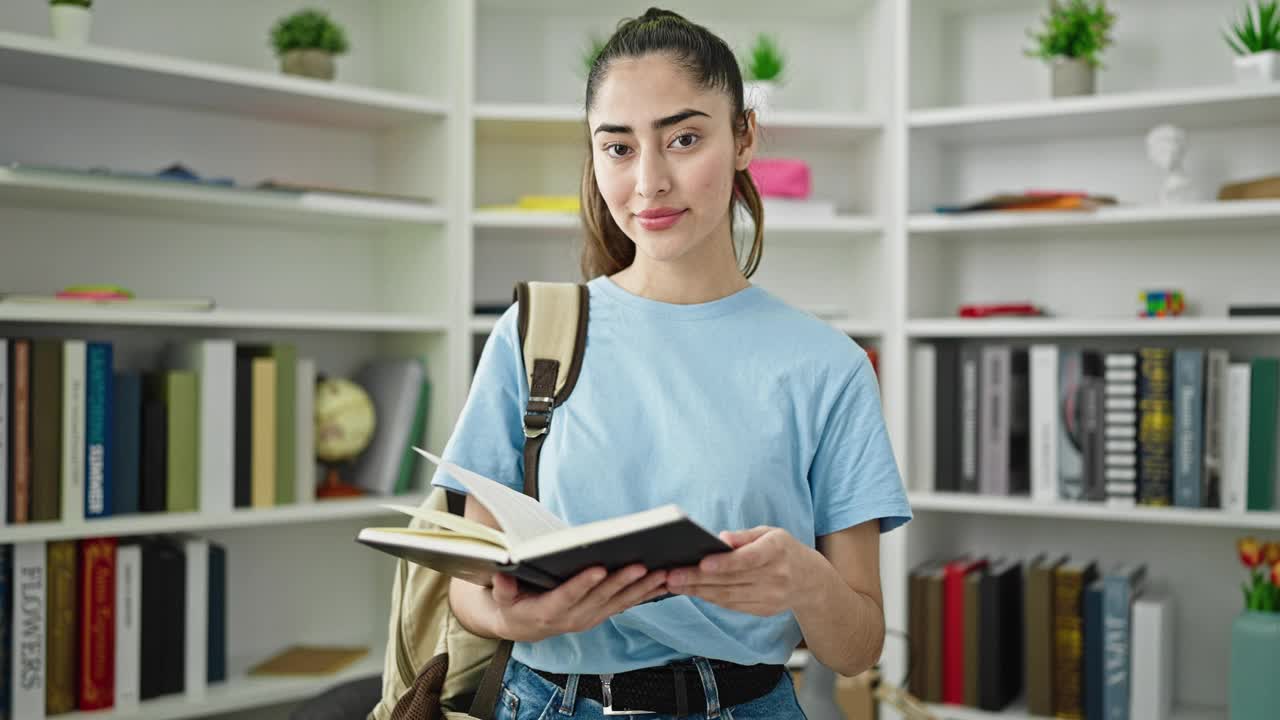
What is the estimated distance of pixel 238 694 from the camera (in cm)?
218

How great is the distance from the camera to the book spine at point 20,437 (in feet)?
A: 6.39

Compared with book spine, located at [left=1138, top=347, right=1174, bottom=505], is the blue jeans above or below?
below

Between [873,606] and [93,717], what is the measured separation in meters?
1.57

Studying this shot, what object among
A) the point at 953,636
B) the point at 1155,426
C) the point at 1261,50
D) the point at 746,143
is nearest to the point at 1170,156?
the point at 1261,50

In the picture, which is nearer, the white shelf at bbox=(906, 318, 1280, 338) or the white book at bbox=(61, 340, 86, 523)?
the white book at bbox=(61, 340, 86, 523)

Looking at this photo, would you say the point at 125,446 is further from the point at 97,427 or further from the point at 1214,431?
the point at 1214,431

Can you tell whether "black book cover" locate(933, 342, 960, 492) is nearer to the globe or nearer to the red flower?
the red flower

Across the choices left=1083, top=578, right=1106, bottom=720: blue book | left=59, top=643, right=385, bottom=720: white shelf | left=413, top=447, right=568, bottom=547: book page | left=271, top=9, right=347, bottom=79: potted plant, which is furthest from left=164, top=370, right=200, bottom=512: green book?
left=1083, top=578, right=1106, bottom=720: blue book

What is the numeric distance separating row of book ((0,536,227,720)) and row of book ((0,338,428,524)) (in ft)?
0.31

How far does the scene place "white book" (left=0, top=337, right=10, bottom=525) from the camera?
6.32ft

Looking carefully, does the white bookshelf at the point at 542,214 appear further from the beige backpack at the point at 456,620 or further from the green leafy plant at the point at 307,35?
the beige backpack at the point at 456,620

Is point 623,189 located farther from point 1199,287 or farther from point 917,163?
point 1199,287

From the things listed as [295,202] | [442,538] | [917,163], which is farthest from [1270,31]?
[442,538]

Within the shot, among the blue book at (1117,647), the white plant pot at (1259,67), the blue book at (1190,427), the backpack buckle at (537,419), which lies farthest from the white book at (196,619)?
the white plant pot at (1259,67)
